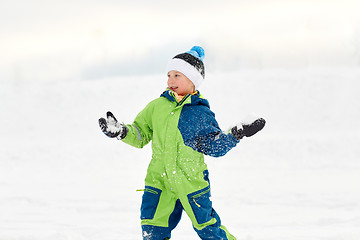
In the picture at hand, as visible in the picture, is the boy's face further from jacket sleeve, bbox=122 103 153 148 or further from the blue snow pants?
the blue snow pants

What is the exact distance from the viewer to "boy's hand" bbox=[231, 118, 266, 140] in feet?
9.80

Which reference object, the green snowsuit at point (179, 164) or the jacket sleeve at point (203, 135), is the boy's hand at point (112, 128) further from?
the jacket sleeve at point (203, 135)

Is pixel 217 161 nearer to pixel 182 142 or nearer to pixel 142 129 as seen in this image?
pixel 142 129

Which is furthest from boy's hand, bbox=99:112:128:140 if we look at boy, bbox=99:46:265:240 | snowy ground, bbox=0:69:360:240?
snowy ground, bbox=0:69:360:240

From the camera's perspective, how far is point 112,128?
10.4ft

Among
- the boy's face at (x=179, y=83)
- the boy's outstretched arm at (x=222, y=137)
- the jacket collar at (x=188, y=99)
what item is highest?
the boy's face at (x=179, y=83)

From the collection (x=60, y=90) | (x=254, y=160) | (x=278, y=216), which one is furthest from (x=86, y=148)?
(x=60, y=90)

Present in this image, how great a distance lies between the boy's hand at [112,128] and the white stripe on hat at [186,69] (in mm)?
597

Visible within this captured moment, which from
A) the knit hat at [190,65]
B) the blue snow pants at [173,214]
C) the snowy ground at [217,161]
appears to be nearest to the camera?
the blue snow pants at [173,214]

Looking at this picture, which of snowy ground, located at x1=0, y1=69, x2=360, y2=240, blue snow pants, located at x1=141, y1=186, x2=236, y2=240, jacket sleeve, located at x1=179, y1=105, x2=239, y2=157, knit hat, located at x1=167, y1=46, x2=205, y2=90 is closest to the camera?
jacket sleeve, located at x1=179, y1=105, x2=239, y2=157

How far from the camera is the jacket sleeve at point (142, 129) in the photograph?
3.35 meters

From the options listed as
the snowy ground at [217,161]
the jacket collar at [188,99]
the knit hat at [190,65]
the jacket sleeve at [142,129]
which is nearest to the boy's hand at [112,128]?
the jacket sleeve at [142,129]

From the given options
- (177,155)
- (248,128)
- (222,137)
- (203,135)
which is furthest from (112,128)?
(248,128)

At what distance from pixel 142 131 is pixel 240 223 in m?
2.64
